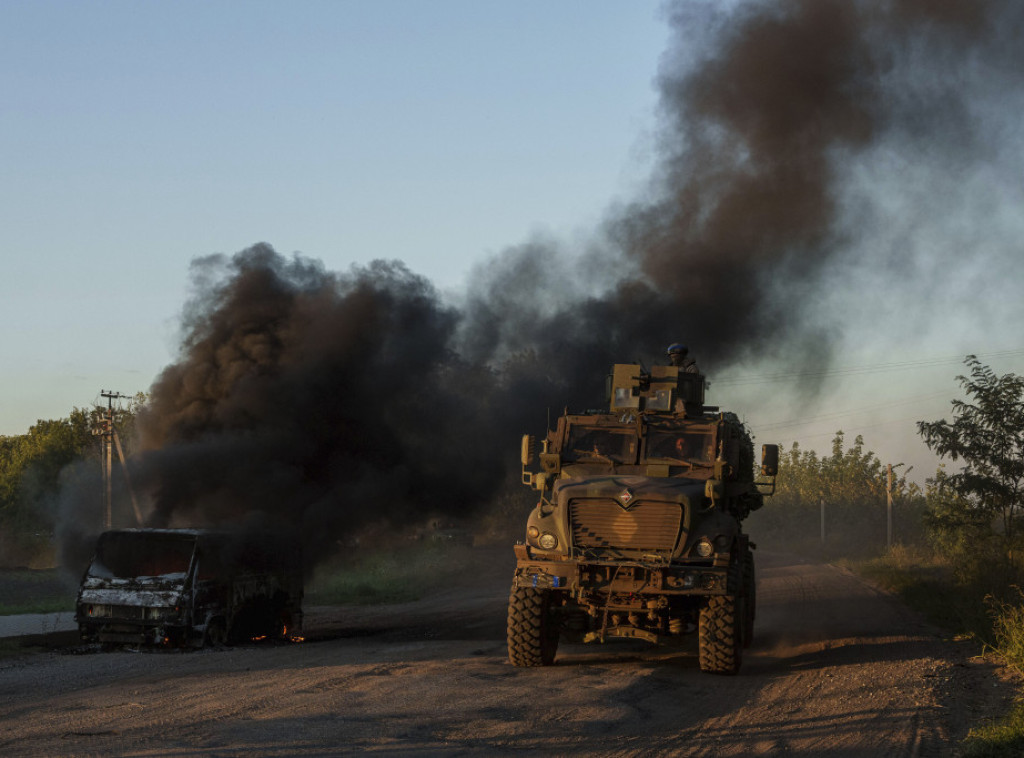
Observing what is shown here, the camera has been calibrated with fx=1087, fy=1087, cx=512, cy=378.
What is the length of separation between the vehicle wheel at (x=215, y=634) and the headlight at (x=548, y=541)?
5.90 m

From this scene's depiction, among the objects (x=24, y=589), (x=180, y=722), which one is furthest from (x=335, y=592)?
(x=180, y=722)

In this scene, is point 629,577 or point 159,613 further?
point 159,613

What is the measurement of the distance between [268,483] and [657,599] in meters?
11.9

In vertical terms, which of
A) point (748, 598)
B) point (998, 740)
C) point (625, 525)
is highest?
point (625, 525)

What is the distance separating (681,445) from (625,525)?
76.5 inches

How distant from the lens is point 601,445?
14.5 metres

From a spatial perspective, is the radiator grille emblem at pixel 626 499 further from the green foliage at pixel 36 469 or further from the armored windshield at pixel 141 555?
the green foliage at pixel 36 469

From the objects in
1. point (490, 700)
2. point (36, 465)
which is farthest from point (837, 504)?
point (490, 700)

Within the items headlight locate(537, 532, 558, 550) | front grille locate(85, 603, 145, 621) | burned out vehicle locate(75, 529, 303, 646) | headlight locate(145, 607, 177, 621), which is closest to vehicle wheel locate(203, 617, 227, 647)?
burned out vehicle locate(75, 529, 303, 646)

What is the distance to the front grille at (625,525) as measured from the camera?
12.9 m

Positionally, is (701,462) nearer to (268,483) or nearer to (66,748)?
(66,748)

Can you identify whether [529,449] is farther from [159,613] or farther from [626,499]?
[159,613]

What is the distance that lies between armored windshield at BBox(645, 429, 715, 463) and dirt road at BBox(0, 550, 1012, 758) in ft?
8.80

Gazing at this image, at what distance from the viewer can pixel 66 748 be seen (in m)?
8.21
